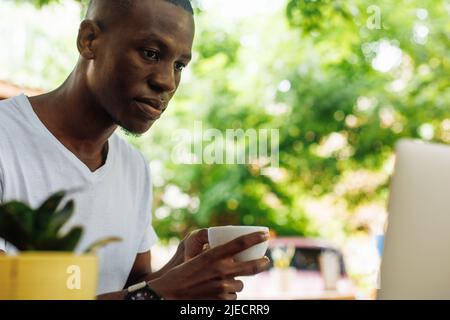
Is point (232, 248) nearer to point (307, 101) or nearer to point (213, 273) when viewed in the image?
point (213, 273)

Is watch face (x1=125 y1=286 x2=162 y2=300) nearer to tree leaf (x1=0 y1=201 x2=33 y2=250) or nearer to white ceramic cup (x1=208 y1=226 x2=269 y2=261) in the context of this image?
white ceramic cup (x1=208 y1=226 x2=269 y2=261)

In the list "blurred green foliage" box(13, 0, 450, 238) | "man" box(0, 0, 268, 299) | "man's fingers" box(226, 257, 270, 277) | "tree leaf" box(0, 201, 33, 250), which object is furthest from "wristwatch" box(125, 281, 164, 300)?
"blurred green foliage" box(13, 0, 450, 238)

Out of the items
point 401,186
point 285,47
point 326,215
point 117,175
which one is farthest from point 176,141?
point 401,186

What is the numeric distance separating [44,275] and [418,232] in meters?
0.45

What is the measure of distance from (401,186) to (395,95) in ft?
20.6

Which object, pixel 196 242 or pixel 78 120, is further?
pixel 78 120

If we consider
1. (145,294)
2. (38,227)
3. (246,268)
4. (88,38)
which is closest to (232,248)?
(246,268)

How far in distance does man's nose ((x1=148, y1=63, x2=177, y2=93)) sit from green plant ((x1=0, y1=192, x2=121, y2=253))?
659mm

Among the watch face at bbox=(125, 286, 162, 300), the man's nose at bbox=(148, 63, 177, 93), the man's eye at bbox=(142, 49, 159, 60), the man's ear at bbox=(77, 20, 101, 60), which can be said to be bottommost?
the watch face at bbox=(125, 286, 162, 300)

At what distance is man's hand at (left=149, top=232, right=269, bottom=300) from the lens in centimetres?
83

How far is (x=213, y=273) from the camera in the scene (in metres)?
0.83

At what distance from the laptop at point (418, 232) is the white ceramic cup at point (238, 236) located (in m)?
0.16

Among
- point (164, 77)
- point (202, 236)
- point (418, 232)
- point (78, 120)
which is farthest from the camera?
point (78, 120)
